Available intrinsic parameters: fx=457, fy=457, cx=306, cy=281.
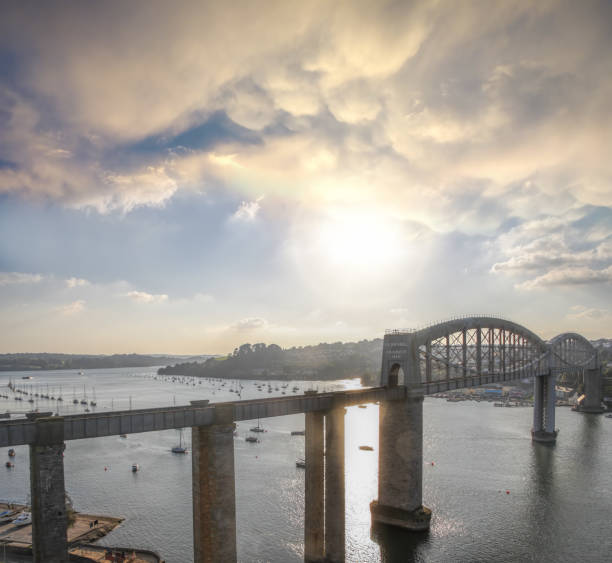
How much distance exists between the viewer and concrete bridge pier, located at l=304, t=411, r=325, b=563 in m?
39.8

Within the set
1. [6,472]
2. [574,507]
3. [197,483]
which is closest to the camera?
[197,483]

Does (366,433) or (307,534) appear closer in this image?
(307,534)

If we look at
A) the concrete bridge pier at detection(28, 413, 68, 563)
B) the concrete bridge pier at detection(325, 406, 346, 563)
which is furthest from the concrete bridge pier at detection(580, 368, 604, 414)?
the concrete bridge pier at detection(28, 413, 68, 563)

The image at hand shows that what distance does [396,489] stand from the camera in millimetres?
51875

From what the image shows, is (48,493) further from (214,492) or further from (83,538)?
(83,538)

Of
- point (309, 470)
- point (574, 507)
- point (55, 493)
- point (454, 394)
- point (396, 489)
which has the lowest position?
point (454, 394)

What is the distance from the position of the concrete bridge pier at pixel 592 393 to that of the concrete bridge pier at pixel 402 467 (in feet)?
401

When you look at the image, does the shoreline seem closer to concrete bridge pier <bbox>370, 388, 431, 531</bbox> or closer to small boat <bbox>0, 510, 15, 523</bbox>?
small boat <bbox>0, 510, 15, 523</bbox>

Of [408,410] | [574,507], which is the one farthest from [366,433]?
[408,410]

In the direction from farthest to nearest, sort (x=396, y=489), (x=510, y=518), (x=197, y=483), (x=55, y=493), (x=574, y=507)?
(x=574, y=507) < (x=510, y=518) < (x=396, y=489) < (x=197, y=483) < (x=55, y=493)

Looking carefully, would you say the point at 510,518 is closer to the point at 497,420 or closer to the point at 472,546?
the point at 472,546

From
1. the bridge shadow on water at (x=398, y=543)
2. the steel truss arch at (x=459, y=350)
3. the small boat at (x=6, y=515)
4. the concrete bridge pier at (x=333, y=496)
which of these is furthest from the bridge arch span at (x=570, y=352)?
the small boat at (x=6, y=515)

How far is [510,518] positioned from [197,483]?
139 ft

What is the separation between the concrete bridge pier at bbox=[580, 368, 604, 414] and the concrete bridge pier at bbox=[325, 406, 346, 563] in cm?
13690
